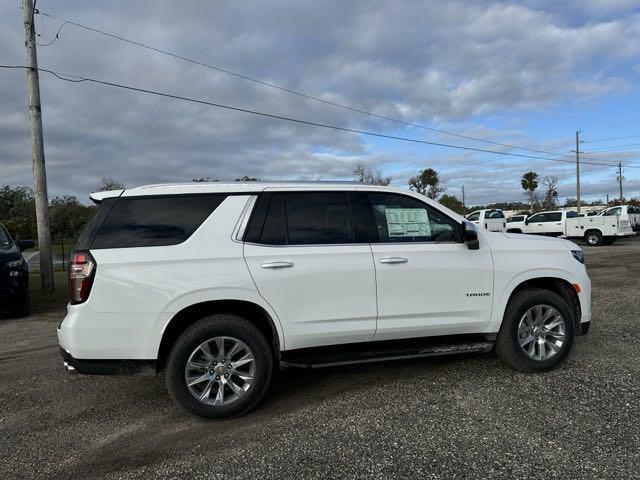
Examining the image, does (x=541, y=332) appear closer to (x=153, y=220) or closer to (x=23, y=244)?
(x=153, y=220)

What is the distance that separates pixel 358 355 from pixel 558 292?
92.1 inches

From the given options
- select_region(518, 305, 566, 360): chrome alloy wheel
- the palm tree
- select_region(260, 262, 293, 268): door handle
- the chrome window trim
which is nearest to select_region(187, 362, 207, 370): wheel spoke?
select_region(260, 262, 293, 268): door handle

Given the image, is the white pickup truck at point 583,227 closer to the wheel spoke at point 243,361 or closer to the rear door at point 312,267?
the rear door at point 312,267

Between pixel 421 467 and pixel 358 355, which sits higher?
pixel 358 355

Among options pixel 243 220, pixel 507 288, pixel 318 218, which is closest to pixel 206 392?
pixel 243 220

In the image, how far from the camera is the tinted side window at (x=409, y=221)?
445 centimetres

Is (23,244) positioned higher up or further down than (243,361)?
higher up

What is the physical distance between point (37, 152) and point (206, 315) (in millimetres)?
10157

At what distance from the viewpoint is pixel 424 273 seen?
14.2ft

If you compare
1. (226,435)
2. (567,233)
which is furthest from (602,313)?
(567,233)

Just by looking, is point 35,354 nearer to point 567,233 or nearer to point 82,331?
point 82,331

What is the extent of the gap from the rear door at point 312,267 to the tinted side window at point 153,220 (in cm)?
45

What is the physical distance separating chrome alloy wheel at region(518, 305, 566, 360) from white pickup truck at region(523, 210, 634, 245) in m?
20.4

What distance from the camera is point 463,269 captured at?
14.6 feet
